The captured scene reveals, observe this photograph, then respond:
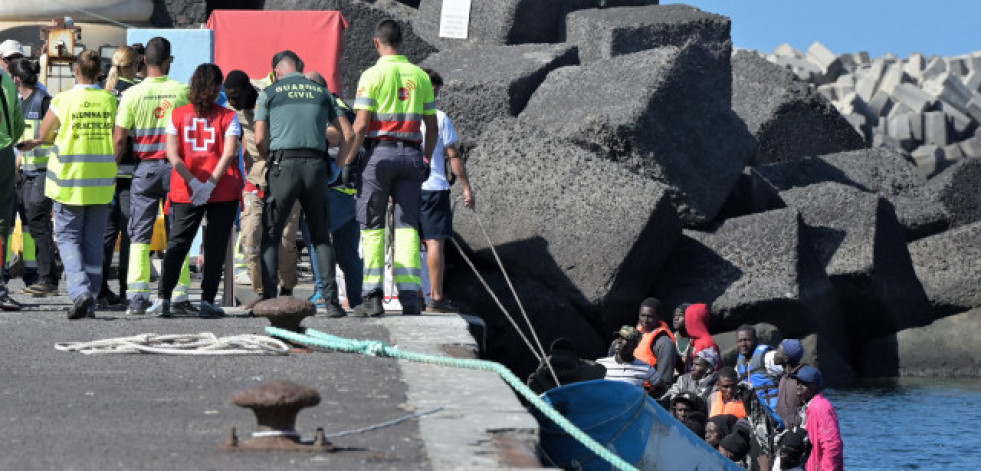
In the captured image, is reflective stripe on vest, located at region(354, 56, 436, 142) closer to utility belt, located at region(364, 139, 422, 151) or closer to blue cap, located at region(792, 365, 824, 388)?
utility belt, located at region(364, 139, 422, 151)

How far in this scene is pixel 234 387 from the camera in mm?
7938

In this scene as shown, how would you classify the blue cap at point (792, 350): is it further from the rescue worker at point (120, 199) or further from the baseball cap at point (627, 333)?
the rescue worker at point (120, 199)

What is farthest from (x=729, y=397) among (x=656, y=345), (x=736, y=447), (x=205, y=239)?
(x=205, y=239)

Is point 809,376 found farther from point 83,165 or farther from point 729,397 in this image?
point 83,165

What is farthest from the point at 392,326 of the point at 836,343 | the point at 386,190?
the point at 836,343

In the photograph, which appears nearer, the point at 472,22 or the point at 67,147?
the point at 67,147

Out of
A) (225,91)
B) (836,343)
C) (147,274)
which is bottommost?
(836,343)

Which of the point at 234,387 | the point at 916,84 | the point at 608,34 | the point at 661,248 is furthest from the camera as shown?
the point at 916,84

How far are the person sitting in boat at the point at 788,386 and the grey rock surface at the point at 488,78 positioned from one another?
6.51 m

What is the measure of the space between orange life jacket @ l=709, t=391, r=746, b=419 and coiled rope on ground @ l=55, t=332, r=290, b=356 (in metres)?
4.18

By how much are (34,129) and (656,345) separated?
14.8 feet

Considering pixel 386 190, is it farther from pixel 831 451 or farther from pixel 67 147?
pixel 831 451

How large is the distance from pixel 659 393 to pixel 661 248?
4306 mm

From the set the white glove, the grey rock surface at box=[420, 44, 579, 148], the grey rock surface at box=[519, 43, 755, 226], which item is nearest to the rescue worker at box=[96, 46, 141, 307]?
the white glove
